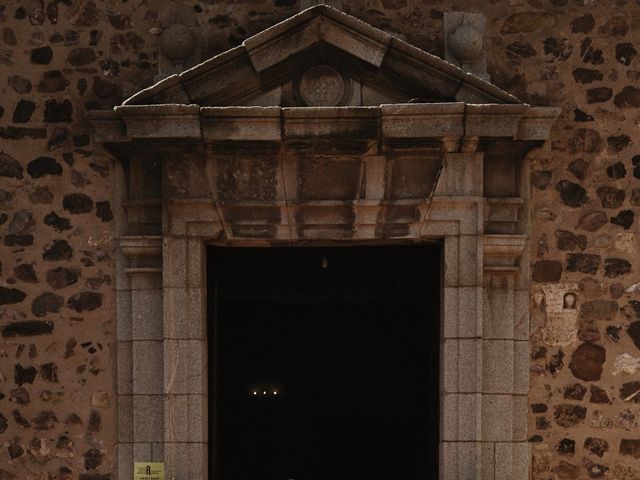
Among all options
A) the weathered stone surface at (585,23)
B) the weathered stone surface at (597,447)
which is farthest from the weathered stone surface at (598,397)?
the weathered stone surface at (585,23)

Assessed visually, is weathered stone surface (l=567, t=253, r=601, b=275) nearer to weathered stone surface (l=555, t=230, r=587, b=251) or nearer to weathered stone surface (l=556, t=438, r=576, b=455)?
weathered stone surface (l=555, t=230, r=587, b=251)

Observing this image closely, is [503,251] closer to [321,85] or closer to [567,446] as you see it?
[567,446]

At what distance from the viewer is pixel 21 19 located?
5230 mm

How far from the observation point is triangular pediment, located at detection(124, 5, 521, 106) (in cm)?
489

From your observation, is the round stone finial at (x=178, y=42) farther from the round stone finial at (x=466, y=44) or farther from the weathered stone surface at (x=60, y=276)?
the round stone finial at (x=466, y=44)

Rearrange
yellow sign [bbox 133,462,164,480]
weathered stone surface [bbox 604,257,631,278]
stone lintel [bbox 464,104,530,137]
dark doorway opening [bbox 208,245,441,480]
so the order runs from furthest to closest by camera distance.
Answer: dark doorway opening [bbox 208,245,441,480] < weathered stone surface [bbox 604,257,631,278] < yellow sign [bbox 133,462,164,480] < stone lintel [bbox 464,104,530,137]

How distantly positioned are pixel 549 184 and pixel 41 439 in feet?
10.4

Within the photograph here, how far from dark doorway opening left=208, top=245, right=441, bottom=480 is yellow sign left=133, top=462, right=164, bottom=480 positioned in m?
0.38

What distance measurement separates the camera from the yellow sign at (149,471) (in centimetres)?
504

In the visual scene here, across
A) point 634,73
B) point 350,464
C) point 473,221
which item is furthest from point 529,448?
point 350,464

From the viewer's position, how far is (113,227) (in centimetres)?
518

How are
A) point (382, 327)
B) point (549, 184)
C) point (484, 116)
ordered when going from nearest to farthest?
point (484, 116) → point (549, 184) → point (382, 327)

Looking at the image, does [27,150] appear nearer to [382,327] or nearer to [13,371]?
[13,371]

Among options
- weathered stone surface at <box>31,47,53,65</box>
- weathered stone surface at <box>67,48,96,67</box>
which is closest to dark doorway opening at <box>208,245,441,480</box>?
weathered stone surface at <box>67,48,96,67</box>
